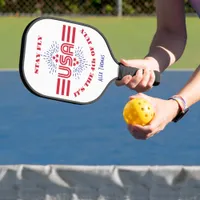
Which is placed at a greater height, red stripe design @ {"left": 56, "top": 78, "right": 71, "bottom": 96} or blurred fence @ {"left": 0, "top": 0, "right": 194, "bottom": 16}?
red stripe design @ {"left": 56, "top": 78, "right": 71, "bottom": 96}

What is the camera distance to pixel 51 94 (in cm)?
193

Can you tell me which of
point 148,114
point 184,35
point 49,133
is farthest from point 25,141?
point 148,114

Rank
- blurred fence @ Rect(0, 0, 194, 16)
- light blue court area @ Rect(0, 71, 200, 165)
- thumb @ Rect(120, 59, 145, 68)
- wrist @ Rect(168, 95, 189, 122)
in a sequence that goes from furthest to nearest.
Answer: blurred fence @ Rect(0, 0, 194, 16) < light blue court area @ Rect(0, 71, 200, 165) < thumb @ Rect(120, 59, 145, 68) < wrist @ Rect(168, 95, 189, 122)

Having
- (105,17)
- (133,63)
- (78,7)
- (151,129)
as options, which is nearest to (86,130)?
(133,63)

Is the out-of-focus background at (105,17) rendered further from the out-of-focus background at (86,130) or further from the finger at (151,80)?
the finger at (151,80)

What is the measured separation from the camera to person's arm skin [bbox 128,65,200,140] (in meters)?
1.87

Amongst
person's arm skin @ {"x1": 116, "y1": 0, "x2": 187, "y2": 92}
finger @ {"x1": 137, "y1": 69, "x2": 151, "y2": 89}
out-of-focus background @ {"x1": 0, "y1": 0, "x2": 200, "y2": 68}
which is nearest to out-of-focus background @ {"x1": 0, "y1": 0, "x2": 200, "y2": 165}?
out-of-focus background @ {"x1": 0, "y1": 0, "x2": 200, "y2": 68}

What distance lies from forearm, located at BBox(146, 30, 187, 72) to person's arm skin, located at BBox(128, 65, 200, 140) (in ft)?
0.54

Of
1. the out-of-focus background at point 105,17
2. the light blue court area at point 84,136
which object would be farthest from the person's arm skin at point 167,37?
the out-of-focus background at point 105,17

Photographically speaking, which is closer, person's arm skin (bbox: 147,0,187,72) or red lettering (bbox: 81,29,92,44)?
red lettering (bbox: 81,29,92,44)

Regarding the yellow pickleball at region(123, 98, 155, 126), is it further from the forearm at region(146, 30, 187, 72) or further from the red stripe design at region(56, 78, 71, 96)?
the forearm at region(146, 30, 187, 72)

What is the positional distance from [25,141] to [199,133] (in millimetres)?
1074

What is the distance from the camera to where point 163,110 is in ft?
6.28

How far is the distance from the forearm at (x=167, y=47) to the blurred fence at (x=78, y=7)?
8.74m
